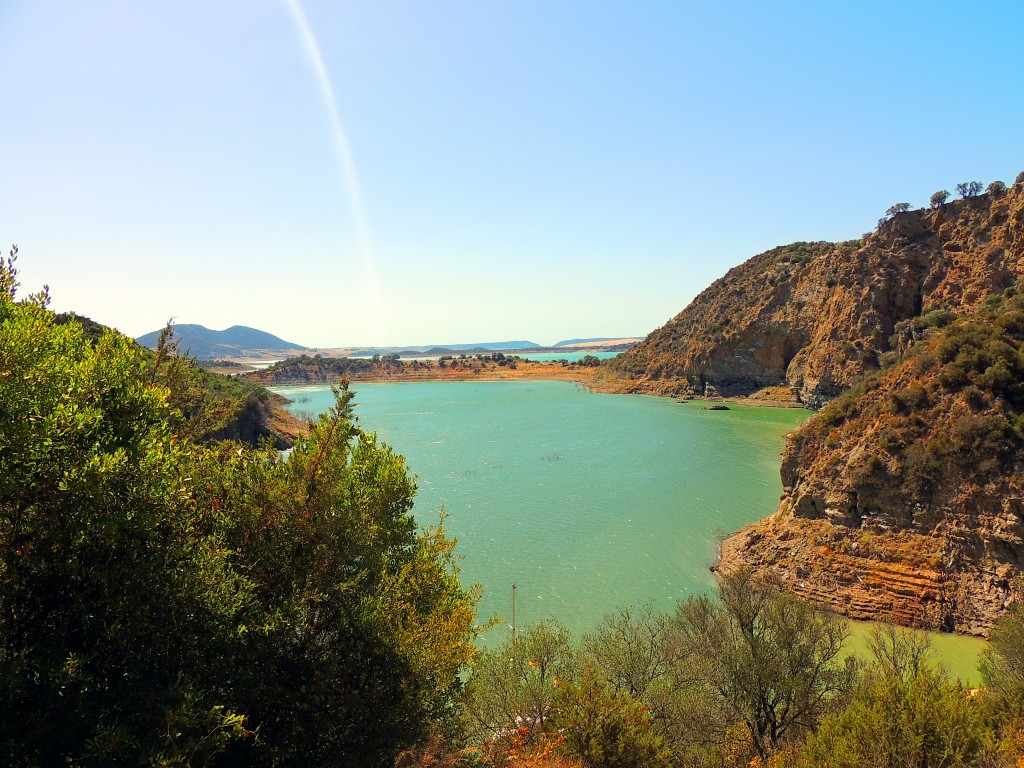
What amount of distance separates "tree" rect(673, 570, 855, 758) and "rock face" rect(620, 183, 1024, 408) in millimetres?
49582

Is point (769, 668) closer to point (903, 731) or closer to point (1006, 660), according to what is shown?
point (903, 731)

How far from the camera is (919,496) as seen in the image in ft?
61.9

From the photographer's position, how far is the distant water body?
21.5 m

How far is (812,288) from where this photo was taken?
73562mm

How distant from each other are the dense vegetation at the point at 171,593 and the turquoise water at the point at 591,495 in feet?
19.2

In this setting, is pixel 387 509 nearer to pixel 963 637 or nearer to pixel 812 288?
pixel 963 637

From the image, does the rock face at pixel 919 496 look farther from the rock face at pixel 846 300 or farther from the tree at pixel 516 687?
the rock face at pixel 846 300

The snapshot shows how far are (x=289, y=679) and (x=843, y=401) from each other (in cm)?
2576

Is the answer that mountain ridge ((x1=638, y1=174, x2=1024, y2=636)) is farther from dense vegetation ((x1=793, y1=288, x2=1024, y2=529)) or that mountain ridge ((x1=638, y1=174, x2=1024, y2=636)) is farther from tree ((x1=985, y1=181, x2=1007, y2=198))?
tree ((x1=985, y1=181, x2=1007, y2=198))

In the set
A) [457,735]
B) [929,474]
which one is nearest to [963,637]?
[929,474]

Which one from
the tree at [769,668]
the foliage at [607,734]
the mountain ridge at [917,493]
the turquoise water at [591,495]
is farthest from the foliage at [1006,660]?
the turquoise water at [591,495]

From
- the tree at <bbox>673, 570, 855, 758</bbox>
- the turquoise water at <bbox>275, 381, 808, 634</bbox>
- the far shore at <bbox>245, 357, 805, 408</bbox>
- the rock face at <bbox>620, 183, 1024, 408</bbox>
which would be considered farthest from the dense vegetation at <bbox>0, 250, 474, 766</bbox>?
the far shore at <bbox>245, 357, 805, 408</bbox>

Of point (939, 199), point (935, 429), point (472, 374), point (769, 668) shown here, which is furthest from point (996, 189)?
point (472, 374)

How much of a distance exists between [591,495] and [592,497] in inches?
18.5
